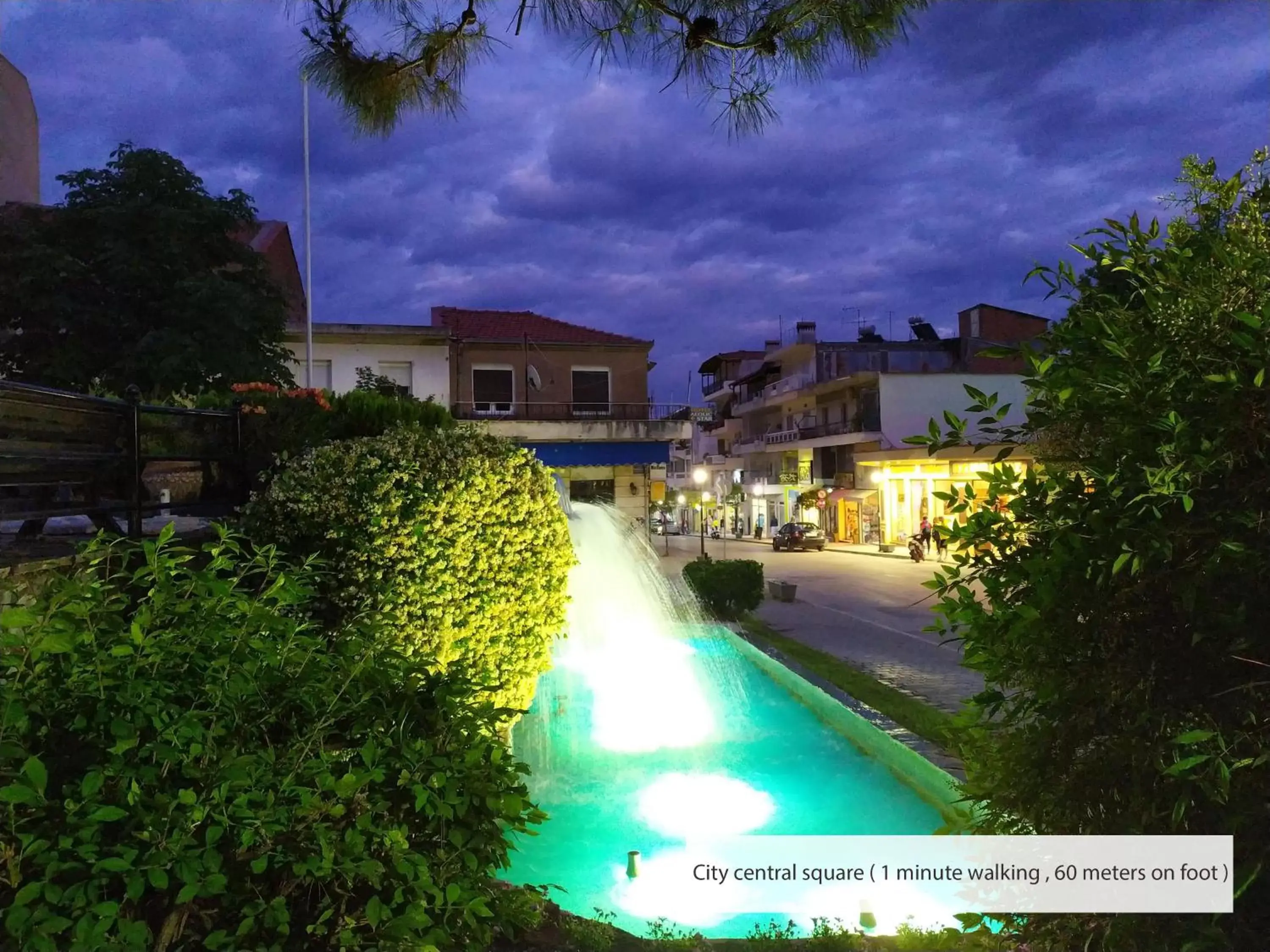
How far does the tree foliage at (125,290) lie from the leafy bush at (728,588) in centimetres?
997

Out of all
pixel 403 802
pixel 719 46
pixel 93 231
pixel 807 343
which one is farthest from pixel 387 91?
pixel 807 343

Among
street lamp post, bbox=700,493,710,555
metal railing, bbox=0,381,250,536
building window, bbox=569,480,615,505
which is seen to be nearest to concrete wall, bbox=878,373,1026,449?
street lamp post, bbox=700,493,710,555

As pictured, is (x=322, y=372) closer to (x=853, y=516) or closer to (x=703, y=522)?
(x=703, y=522)

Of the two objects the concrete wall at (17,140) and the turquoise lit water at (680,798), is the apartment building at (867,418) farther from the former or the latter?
the concrete wall at (17,140)

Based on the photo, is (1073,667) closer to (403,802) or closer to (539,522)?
(403,802)

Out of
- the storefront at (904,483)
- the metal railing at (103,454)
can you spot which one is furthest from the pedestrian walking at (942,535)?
the storefront at (904,483)

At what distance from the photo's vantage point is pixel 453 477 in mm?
4734

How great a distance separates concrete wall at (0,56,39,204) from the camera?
60.2 feet

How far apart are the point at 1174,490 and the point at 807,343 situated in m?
47.9

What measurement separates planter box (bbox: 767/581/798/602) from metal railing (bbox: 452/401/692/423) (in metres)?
8.71

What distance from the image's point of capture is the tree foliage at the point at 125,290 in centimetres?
1580

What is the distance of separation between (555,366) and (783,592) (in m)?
14.1

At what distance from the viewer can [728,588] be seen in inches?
541

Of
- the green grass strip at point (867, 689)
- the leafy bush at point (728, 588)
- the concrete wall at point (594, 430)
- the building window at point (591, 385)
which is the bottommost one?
the green grass strip at point (867, 689)
